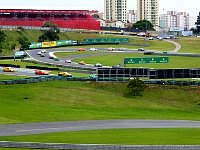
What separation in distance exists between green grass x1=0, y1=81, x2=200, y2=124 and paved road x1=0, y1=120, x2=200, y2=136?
7.77 feet

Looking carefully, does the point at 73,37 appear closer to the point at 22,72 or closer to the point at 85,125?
the point at 22,72

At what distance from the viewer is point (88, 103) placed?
6431cm

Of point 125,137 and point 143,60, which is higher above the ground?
point 143,60

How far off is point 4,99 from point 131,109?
14250 millimetres

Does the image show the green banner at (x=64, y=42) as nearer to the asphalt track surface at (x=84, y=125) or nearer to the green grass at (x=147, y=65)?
the green grass at (x=147, y=65)

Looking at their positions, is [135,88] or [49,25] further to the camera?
[49,25]

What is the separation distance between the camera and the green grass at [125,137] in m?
42.4

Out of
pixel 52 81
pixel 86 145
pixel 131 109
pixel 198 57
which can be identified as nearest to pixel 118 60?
pixel 198 57

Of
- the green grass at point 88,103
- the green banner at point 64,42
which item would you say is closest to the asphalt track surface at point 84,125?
the green grass at point 88,103

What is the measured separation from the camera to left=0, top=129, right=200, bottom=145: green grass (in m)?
42.4

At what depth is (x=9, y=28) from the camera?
17850cm

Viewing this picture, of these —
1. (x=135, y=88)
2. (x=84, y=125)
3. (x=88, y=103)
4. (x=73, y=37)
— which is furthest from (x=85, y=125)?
(x=73, y=37)

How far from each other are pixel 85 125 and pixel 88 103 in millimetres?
14117

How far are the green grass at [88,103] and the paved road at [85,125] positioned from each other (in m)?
2.37
